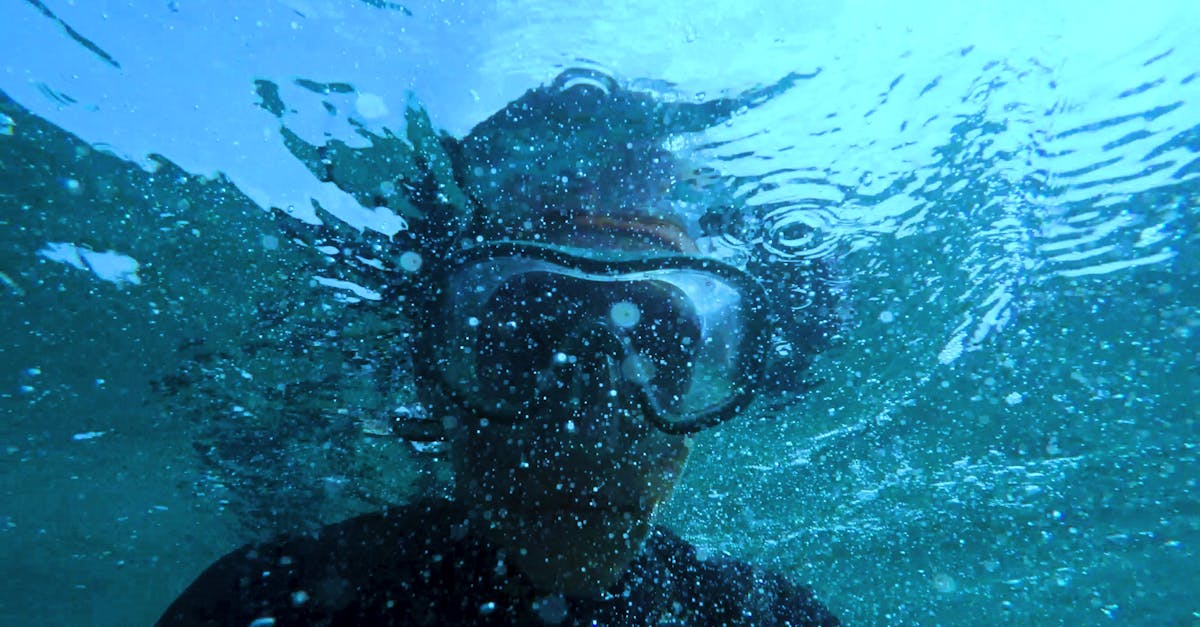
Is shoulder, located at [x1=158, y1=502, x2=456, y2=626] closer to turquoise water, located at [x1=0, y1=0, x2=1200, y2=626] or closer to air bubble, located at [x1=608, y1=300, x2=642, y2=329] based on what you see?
air bubble, located at [x1=608, y1=300, x2=642, y2=329]

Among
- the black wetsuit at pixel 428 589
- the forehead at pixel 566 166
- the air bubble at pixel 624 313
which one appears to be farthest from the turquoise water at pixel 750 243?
the black wetsuit at pixel 428 589

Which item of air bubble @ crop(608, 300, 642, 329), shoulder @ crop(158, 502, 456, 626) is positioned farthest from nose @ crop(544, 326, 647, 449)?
shoulder @ crop(158, 502, 456, 626)

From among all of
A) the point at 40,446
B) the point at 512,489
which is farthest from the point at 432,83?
the point at 40,446

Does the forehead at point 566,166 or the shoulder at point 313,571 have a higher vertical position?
the forehead at point 566,166

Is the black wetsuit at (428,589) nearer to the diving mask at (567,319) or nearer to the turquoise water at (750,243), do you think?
the diving mask at (567,319)

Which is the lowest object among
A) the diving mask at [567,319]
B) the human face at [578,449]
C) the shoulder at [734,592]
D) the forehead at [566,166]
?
the shoulder at [734,592]

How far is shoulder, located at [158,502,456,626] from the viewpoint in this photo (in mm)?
5113

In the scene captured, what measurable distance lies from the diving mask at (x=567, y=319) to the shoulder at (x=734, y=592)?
176 centimetres

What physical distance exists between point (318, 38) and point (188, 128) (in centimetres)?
177

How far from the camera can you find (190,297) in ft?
28.9

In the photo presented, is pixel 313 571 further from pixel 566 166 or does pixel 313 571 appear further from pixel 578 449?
pixel 566 166

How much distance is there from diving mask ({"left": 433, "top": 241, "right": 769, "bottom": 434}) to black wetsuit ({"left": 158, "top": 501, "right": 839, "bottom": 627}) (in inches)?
59.4

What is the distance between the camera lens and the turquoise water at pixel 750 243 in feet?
16.5

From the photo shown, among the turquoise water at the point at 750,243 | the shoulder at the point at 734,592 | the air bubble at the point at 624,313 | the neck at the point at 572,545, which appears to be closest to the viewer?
the turquoise water at the point at 750,243
